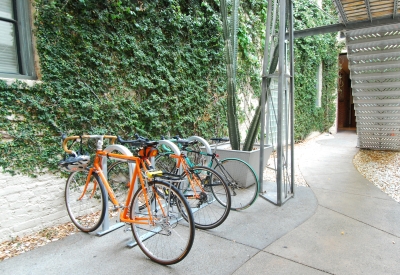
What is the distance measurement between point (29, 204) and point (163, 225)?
1.48 m

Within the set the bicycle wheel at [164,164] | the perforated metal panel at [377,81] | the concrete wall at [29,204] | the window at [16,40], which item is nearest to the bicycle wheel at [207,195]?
the bicycle wheel at [164,164]

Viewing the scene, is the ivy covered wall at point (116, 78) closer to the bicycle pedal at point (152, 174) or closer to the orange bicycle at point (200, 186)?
the orange bicycle at point (200, 186)

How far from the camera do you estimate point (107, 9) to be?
10.2 ft

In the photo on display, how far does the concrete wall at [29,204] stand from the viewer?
245cm

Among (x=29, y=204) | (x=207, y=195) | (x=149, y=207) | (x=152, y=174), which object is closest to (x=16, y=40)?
(x=29, y=204)

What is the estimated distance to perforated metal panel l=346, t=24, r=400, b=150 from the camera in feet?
14.8

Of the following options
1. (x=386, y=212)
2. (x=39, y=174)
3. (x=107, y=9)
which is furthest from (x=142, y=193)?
(x=386, y=212)

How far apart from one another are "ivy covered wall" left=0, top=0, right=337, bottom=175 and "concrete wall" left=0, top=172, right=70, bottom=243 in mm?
134

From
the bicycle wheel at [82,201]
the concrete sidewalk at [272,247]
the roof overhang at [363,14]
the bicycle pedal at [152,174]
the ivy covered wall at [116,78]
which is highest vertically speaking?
the roof overhang at [363,14]

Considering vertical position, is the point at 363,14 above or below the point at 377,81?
above

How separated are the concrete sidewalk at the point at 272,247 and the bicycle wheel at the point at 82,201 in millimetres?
257

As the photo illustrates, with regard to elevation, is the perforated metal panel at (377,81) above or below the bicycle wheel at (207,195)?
above

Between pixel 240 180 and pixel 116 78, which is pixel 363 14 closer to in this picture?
pixel 240 180

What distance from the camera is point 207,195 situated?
2830 millimetres
